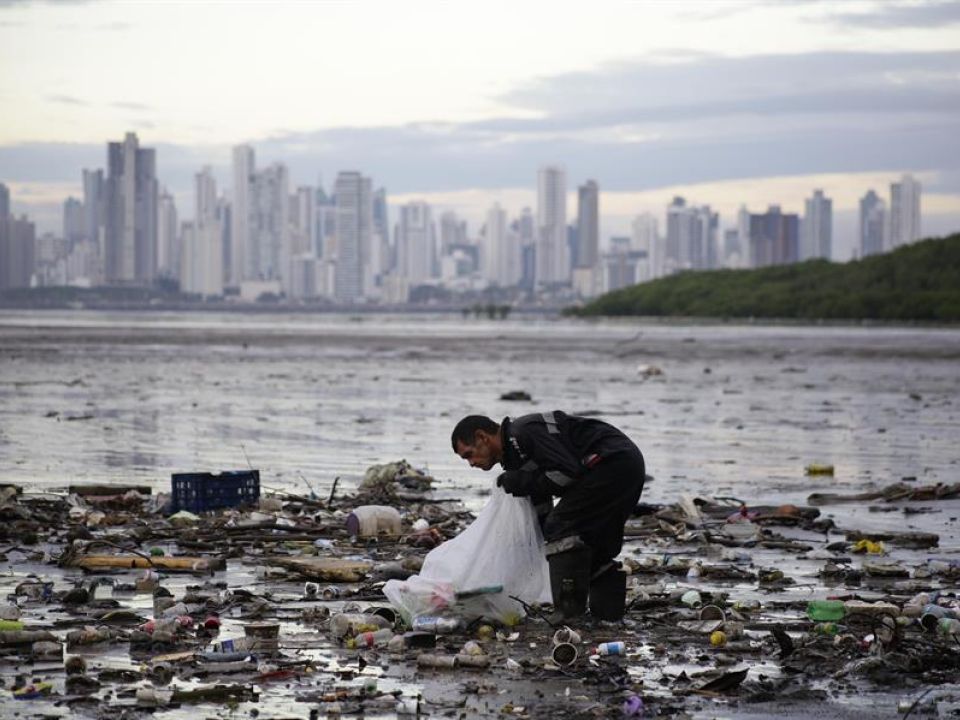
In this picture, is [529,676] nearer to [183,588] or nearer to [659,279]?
[183,588]

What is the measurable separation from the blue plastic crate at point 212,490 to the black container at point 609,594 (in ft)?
18.7

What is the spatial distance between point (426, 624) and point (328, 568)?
78.5 inches

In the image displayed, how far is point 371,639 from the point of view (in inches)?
329

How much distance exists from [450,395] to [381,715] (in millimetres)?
25908

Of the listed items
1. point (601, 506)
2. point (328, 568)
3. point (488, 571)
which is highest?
point (601, 506)

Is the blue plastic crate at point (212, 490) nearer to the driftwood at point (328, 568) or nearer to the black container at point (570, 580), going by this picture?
the driftwood at point (328, 568)

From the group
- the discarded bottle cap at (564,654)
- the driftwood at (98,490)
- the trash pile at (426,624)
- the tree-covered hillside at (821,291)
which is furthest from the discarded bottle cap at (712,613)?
the tree-covered hillside at (821,291)

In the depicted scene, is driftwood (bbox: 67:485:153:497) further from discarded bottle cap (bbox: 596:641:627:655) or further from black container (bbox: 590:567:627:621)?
discarded bottle cap (bbox: 596:641:627:655)

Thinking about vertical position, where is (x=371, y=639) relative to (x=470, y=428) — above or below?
below

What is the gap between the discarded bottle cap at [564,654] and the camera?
7848 millimetres

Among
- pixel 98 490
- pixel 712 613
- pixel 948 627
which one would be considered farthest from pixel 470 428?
pixel 98 490

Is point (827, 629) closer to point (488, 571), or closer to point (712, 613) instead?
point (712, 613)

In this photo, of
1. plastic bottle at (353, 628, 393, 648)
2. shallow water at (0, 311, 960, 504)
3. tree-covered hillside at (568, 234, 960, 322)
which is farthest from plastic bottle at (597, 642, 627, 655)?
tree-covered hillside at (568, 234, 960, 322)

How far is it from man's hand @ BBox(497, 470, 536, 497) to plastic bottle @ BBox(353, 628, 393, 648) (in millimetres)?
1143
